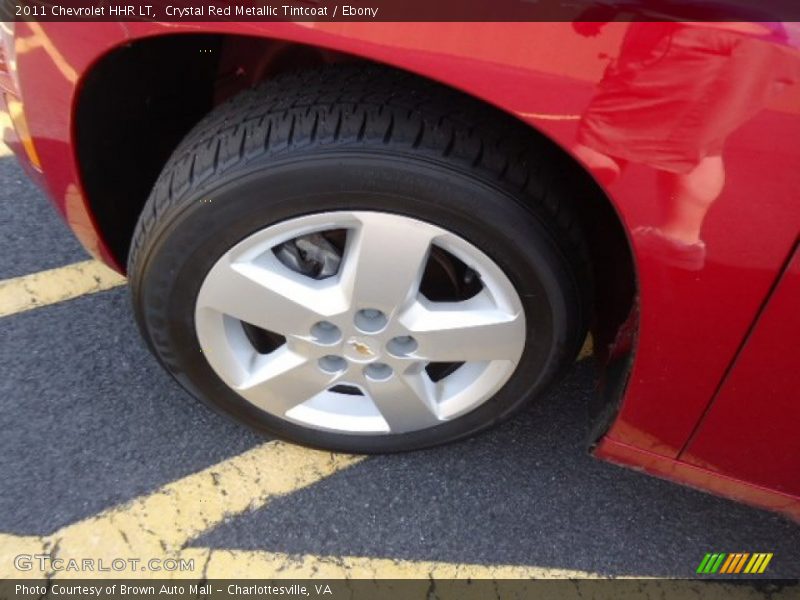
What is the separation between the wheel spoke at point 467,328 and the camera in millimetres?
1405

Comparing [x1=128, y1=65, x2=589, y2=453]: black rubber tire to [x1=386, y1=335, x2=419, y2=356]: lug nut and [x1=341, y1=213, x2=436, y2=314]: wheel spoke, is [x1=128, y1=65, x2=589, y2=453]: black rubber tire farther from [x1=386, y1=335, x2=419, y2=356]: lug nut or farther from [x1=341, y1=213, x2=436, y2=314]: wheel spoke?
[x1=386, y1=335, x2=419, y2=356]: lug nut

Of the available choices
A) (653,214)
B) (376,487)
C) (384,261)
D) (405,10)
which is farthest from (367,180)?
(376,487)

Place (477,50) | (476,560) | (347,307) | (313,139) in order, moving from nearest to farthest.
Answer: (477,50) < (313,139) < (347,307) < (476,560)

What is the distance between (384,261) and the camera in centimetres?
132

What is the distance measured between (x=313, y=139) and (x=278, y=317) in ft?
1.25

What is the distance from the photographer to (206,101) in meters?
1.67

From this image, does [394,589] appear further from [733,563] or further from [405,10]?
[405,10]

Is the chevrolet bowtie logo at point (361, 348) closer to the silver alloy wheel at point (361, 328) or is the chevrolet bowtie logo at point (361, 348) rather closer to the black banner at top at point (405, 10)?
the silver alloy wheel at point (361, 328)

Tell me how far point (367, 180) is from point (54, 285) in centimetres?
127

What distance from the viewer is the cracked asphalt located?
163 centimetres

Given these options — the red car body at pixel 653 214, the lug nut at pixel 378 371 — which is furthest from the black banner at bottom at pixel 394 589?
the lug nut at pixel 378 371

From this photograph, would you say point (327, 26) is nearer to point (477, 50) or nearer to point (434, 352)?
point (477, 50)

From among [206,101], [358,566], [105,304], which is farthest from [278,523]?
[206,101]

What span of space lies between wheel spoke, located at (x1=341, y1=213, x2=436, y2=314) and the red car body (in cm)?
29
